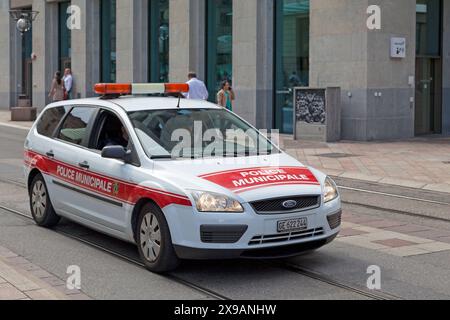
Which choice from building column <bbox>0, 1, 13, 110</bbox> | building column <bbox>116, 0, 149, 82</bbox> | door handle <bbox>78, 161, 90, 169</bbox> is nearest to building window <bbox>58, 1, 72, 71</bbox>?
building column <bbox>0, 1, 13, 110</bbox>

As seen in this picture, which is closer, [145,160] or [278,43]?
[145,160]

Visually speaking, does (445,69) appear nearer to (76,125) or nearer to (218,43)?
(218,43)

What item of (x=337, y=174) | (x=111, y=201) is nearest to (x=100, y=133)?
(x=111, y=201)

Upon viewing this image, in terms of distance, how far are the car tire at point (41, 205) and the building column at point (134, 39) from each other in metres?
20.4

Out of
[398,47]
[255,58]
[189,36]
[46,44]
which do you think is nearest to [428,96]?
[398,47]

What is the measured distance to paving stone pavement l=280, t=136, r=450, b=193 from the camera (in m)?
13.9

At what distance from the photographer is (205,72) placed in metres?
26.8

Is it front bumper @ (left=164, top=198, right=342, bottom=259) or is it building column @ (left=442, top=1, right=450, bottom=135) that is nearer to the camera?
front bumper @ (left=164, top=198, right=342, bottom=259)

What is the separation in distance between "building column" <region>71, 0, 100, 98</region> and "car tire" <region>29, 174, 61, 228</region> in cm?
2341

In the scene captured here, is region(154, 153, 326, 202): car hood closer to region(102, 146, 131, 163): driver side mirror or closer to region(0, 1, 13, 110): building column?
region(102, 146, 131, 163): driver side mirror

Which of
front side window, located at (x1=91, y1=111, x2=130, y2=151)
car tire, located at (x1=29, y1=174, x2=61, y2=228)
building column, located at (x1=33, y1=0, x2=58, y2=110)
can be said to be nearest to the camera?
front side window, located at (x1=91, y1=111, x2=130, y2=151)

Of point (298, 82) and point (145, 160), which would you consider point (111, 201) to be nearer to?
point (145, 160)

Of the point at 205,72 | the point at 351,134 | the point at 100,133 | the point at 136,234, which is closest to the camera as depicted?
the point at 136,234
